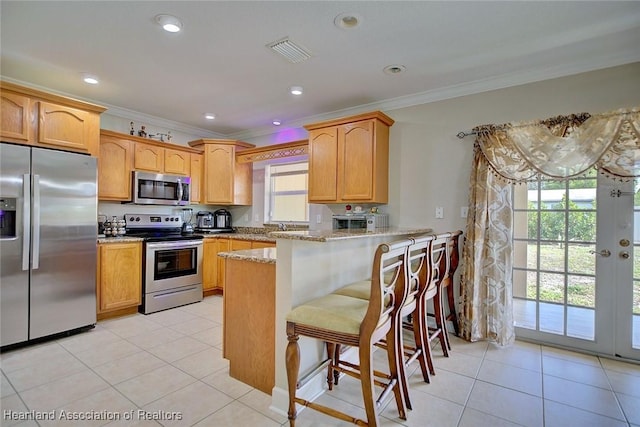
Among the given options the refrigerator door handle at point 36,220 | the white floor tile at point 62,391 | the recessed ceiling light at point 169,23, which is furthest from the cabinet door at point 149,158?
the white floor tile at point 62,391

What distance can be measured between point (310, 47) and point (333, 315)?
2.08 m

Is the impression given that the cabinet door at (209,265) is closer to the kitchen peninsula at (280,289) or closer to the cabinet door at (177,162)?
the cabinet door at (177,162)

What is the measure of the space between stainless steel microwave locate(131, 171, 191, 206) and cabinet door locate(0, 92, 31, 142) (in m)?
→ 1.27

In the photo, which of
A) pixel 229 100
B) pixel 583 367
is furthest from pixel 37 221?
pixel 583 367

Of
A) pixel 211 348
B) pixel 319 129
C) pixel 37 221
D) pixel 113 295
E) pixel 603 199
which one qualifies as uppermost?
pixel 319 129

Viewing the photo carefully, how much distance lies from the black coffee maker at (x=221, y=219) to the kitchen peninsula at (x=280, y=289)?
3.00 metres

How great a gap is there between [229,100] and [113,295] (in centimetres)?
260

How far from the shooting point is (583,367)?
247 centimetres

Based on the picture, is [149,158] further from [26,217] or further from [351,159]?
[351,159]

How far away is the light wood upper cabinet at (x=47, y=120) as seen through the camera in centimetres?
275

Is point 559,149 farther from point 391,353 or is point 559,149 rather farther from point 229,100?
point 229,100

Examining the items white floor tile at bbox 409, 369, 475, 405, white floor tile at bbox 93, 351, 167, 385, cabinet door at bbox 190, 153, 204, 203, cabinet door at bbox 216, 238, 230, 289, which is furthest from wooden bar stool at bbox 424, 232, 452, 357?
cabinet door at bbox 190, 153, 204, 203

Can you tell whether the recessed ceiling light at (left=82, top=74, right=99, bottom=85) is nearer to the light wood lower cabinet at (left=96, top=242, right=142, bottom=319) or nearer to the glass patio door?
the light wood lower cabinet at (left=96, top=242, right=142, bottom=319)

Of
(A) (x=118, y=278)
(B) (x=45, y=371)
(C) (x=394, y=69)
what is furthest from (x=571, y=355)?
(A) (x=118, y=278)
